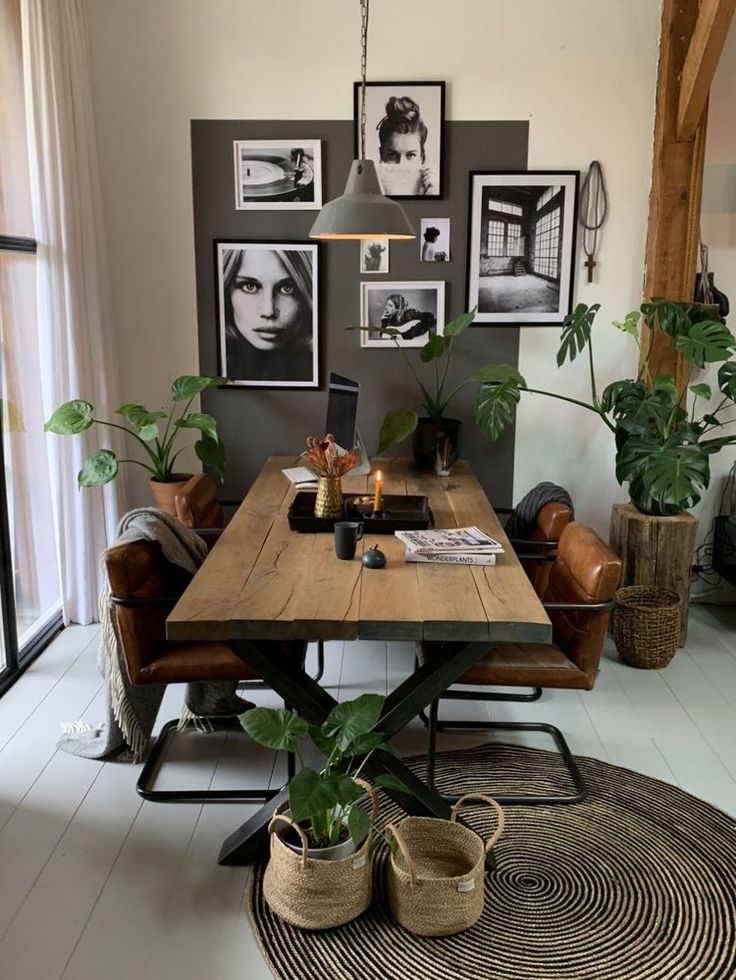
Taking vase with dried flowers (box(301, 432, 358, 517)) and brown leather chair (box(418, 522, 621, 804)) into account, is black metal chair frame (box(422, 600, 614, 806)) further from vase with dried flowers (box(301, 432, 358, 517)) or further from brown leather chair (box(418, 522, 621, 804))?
vase with dried flowers (box(301, 432, 358, 517))

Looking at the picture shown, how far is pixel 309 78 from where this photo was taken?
163 inches

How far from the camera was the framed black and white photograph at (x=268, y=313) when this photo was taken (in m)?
4.30

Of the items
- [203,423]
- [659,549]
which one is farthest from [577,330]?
[203,423]

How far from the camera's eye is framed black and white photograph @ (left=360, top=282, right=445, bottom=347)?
170 inches

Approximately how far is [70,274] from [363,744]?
253 centimetres

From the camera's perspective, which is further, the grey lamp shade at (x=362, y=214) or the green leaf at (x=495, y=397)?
the green leaf at (x=495, y=397)

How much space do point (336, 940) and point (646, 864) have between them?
3.01 feet

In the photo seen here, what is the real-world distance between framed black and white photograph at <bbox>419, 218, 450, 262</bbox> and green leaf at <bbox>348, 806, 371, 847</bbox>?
2.83m

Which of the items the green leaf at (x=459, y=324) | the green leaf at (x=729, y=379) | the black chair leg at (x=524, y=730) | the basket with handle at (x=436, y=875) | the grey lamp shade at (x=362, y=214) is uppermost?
the grey lamp shade at (x=362, y=214)

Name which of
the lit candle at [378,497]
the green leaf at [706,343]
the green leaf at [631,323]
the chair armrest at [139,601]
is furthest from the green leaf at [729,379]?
the chair armrest at [139,601]

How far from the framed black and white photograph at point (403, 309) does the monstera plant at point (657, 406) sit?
476mm

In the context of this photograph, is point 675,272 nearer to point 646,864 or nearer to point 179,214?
point 179,214

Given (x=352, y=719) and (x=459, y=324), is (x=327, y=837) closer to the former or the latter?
(x=352, y=719)

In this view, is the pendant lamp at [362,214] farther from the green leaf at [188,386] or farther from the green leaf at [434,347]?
the green leaf at [188,386]
